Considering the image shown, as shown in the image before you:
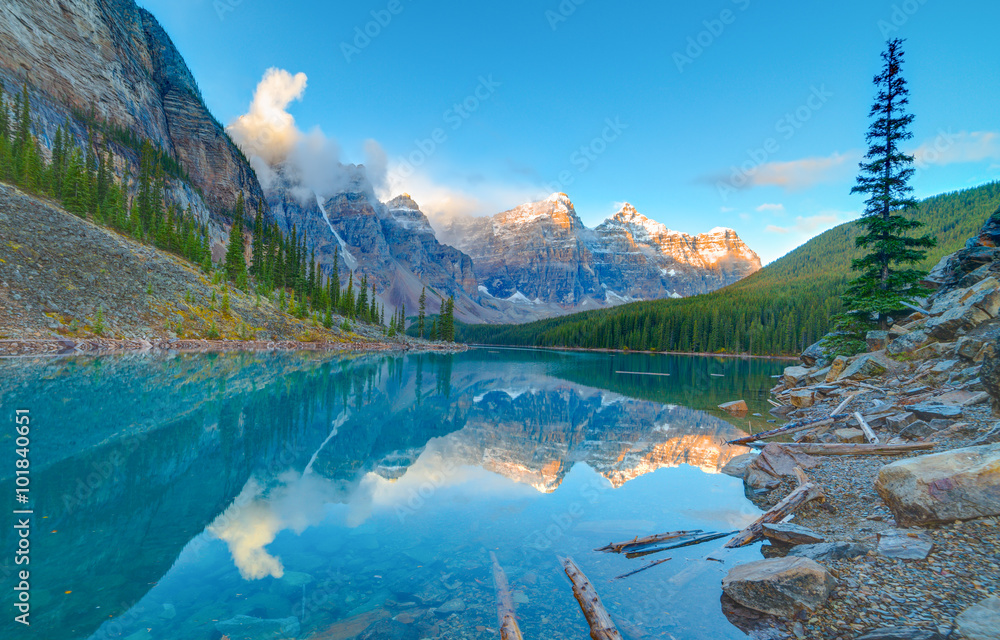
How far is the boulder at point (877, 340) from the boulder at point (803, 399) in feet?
18.7

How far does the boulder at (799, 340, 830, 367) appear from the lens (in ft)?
113

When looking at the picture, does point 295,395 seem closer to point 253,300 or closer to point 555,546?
point 555,546

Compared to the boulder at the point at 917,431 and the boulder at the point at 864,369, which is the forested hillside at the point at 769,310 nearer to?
the boulder at the point at 864,369

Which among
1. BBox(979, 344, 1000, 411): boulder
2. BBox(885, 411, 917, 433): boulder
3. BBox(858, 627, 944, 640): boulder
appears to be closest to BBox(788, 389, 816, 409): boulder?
BBox(885, 411, 917, 433): boulder

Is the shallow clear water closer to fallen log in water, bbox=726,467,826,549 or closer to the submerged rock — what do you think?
the submerged rock

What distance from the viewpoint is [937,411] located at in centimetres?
1394

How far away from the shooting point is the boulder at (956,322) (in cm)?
2021

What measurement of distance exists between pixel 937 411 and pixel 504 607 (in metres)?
15.6

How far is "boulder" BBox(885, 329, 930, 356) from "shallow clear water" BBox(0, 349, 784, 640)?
7.95m

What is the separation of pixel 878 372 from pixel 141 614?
103 feet

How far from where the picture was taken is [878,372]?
23797 millimetres

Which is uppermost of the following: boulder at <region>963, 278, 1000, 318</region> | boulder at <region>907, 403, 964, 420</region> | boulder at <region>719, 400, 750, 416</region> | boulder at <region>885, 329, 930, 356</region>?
boulder at <region>963, 278, 1000, 318</region>

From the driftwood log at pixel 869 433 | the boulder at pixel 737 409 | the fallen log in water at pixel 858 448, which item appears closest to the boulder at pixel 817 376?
the boulder at pixel 737 409

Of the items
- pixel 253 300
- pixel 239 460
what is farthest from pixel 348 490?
pixel 253 300
